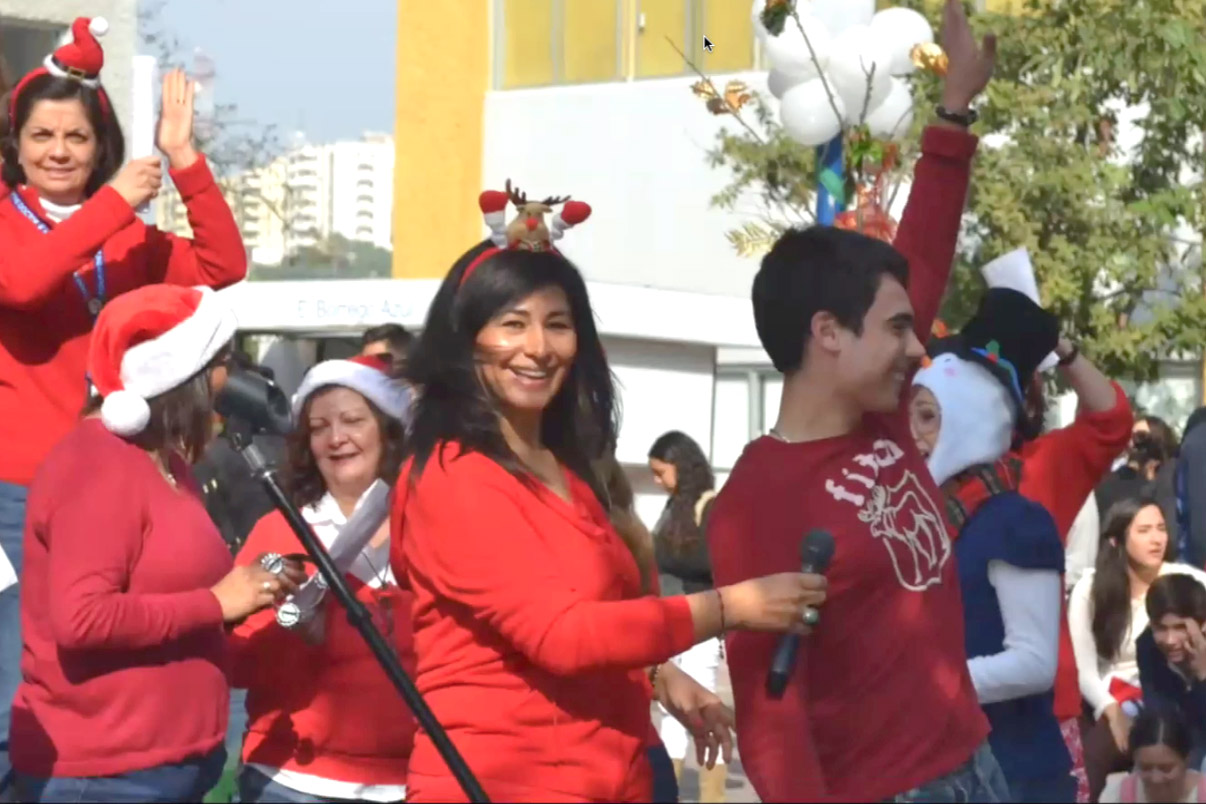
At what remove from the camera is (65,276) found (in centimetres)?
486

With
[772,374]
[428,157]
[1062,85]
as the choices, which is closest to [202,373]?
[1062,85]

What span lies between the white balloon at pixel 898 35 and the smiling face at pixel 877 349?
26.3 ft

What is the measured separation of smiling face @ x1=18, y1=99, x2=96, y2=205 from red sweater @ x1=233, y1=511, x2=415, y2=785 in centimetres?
103

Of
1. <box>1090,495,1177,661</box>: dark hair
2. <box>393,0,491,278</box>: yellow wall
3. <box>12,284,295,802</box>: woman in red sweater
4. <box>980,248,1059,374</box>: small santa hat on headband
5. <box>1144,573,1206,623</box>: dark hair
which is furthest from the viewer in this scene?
<box>393,0,491,278</box>: yellow wall

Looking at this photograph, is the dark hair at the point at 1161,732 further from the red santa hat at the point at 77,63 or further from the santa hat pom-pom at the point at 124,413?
the red santa hat at the point at 77,63

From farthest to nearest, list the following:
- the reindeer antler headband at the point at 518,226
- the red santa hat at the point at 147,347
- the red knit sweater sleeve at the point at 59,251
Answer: the red knit sweater sleeve at the point at 59,251, the red santa hat at the point at 147,347, the reindeer antler headband at the point at 518,226

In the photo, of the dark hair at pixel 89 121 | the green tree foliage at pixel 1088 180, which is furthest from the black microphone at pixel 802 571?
the green tree foliage at pixel 1088 180

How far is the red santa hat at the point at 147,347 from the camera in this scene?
4363 mm

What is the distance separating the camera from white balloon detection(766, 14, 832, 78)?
11695 mm

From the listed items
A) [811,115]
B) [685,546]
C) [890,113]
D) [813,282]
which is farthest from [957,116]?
[890,113]

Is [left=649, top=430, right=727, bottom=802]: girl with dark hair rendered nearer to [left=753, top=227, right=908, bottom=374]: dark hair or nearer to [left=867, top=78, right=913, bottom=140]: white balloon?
[left=867, top=78, right=913, bottom=140]: white balloon

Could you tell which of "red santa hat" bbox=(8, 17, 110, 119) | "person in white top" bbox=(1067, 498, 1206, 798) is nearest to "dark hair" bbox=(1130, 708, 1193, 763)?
"person in white top" bbox=(1067, 498, 1206, 798)

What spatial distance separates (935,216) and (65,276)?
1950mm

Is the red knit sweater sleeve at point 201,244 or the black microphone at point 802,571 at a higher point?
the red knit sweater sleeve at point 201,244
